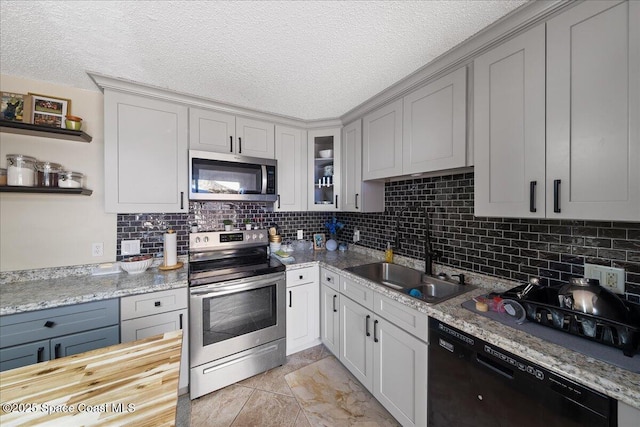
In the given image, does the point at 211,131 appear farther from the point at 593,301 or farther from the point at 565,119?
the point at 593,301

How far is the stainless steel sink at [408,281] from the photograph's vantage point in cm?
166

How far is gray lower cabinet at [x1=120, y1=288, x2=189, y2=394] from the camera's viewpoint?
1.57m

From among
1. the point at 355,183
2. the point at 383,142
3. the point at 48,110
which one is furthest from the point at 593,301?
the point at 48,110

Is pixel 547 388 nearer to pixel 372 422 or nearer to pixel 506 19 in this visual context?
pixel 372 422

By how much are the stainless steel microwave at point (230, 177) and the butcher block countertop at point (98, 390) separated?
1387 millimetres

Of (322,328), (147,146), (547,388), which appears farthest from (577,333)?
(147,146)

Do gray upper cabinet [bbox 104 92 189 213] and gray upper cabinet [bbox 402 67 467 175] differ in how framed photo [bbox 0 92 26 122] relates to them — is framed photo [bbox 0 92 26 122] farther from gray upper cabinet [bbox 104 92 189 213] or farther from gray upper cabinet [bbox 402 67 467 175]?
gray upper cabinet [bbox 402 67 467 175]

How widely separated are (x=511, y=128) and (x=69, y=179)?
296 cm

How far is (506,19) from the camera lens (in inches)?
46.3

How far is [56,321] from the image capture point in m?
1.40

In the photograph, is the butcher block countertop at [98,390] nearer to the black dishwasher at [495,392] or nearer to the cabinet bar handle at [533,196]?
the black dishwasher at [495,392]

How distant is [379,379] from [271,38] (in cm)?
235

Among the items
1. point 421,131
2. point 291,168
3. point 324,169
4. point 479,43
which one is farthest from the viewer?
point 324,169

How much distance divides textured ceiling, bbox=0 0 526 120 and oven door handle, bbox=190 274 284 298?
1.59 m
